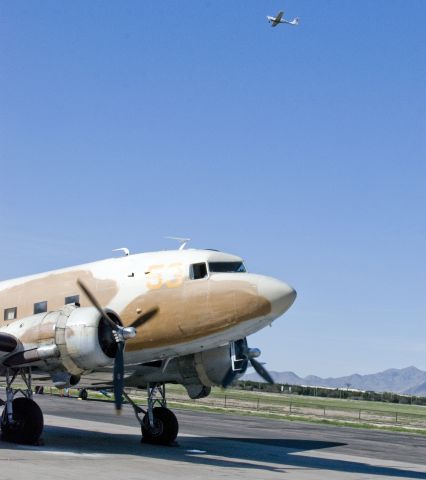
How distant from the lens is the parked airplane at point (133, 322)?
2105cm

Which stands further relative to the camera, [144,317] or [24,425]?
[144,317]

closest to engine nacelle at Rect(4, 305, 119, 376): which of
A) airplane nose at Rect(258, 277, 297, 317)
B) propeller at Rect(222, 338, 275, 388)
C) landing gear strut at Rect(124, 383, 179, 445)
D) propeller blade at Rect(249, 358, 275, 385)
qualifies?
airplane nose at Rect(258, 277, 297, 317)

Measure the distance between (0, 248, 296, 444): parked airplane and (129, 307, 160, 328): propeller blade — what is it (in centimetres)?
3

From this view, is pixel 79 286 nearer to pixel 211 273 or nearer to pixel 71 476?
pixel 211 273

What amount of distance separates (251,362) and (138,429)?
33.4ft

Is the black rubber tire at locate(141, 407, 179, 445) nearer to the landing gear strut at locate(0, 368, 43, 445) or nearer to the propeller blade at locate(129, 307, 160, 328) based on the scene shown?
the landing gear strut at locate(0, 368, 43, 445)

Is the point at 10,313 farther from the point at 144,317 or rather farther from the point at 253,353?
the point at 253,353

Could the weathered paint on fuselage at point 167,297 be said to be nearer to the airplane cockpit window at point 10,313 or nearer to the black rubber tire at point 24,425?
the airplane cockpit window at point 10,313

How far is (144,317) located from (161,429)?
5.42m

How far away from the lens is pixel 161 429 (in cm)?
2605

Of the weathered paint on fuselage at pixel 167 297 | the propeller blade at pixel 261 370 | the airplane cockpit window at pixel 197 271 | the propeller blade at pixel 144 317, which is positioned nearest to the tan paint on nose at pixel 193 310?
the weathered paint on fuselage at pixel 167 297

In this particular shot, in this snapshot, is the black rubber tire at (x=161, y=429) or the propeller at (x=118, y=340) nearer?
the propeller at (x=118, y=340)

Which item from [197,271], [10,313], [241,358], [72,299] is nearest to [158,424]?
[241,358]

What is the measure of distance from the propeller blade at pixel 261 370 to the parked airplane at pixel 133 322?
300mm
